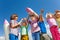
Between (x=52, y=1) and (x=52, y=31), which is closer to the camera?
(x=52, y=31)

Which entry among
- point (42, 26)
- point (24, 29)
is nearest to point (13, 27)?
point (24, 29)

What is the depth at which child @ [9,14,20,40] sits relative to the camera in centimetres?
114

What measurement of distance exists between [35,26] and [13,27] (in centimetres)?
14

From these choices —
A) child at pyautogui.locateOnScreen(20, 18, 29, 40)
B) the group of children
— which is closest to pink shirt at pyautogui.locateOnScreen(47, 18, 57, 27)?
the group of children

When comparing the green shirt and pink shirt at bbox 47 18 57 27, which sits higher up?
pink shirt at bbox 47 18 57 27

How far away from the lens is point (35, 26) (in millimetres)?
1139

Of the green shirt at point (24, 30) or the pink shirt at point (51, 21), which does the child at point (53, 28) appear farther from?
the green shirt at point (24, 30)

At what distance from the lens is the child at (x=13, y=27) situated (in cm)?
114

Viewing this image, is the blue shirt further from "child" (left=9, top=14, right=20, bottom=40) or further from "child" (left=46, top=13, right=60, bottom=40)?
"child" (left=9, top=14, right=20, bottom=40)

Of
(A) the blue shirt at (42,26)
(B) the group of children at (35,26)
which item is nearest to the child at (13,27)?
(B) the group of children at (35,26)

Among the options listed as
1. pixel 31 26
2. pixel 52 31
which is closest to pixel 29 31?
pixel 31 26

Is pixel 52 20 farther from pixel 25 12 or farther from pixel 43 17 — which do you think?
pixel 25 12

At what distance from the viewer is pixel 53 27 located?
3.57 feet

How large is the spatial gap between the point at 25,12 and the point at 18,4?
8 centimetres
